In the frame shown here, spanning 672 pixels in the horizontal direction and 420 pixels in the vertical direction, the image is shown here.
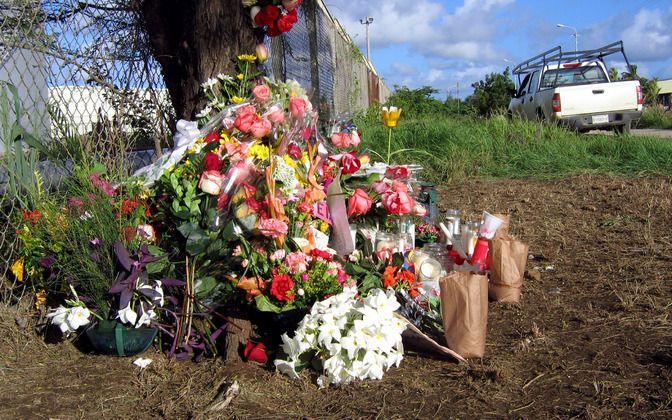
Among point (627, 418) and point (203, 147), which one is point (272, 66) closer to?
point (203, 147)

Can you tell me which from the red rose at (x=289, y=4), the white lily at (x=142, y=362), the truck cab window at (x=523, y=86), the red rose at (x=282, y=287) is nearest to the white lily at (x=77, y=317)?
the white lily at (x=142, y=362)

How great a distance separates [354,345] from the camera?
2414 mm

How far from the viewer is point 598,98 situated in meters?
11.4

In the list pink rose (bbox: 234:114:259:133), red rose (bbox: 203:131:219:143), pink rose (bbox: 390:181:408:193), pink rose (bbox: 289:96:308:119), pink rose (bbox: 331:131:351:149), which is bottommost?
pink rose (bbox: 390:181:408:193)

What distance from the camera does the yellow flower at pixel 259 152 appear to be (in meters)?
3.21

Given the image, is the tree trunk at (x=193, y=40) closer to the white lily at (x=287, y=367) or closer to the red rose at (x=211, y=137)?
the red rose at (x=211, y=137)

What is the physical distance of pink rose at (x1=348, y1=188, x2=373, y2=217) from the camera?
338cm

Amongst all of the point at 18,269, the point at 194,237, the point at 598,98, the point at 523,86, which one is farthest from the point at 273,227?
the point at 523,86

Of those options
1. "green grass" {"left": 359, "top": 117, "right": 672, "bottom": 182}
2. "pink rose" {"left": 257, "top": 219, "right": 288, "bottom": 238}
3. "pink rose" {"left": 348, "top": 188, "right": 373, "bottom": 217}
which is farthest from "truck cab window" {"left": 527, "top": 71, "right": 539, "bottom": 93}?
"pink rose" {"left": 257, "top": 219, "right": 288, "bottom": 238}

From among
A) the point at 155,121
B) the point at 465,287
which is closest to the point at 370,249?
the point at 465,287

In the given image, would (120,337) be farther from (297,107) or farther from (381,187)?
(381,187)

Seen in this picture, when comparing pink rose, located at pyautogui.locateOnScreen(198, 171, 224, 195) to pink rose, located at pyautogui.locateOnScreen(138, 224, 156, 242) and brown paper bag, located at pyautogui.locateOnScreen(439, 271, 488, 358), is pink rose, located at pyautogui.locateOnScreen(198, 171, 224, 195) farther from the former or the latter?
brown paper bag, located at pyautogui.locateOnScreen(439, 271, 488, 358)

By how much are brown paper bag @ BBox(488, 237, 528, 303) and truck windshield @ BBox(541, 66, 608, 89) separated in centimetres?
1008

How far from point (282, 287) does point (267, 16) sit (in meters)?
1.90
